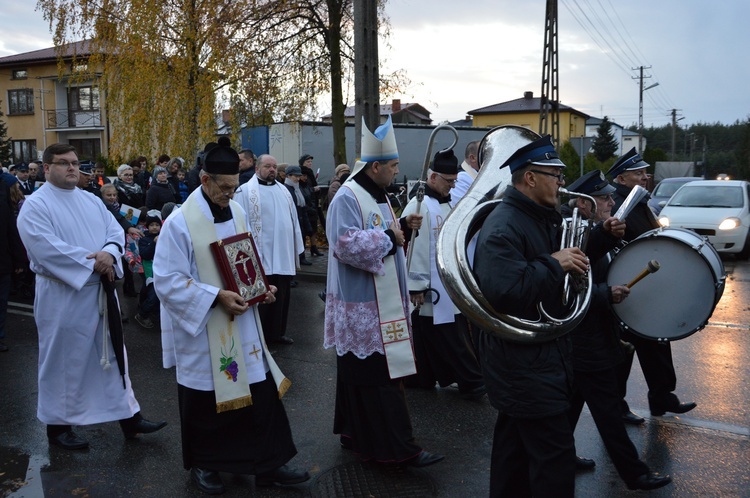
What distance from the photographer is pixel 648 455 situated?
15.0 ft

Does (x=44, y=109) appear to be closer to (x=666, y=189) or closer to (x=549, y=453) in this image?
(x=666, y=189)

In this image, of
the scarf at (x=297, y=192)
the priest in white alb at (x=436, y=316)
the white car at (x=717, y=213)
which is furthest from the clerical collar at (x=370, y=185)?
the white car at (x=717, y=213)

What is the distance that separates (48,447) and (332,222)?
2527mm

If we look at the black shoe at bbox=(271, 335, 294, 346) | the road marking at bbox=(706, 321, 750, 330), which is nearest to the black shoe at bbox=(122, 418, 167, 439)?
the black shoe at bbox=(271, 335, 294, 346)

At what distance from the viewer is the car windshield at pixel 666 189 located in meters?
19.4

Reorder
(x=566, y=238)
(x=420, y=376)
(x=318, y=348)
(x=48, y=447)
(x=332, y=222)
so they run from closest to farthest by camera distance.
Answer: (x=566, y=238), (x=332, y=222), (x=48, y=447), (x=420, y=376), (x=318, y=348)

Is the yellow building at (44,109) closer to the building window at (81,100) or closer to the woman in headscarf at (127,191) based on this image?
the building window at (81,100)

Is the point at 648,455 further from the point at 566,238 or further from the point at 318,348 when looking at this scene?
the point at 318,348

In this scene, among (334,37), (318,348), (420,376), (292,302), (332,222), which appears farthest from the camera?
(334,37)

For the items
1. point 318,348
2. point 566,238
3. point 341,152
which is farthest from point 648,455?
point 341,152

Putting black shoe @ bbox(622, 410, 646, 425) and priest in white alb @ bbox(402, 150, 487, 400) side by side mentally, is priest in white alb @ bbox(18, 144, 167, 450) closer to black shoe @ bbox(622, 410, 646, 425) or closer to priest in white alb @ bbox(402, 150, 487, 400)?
priest in white alb @ bbox(402, 150, 487, 400)

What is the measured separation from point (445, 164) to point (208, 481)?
3.02 metres

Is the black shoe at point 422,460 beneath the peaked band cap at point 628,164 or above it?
beneath

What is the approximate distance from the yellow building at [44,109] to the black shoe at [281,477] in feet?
149
